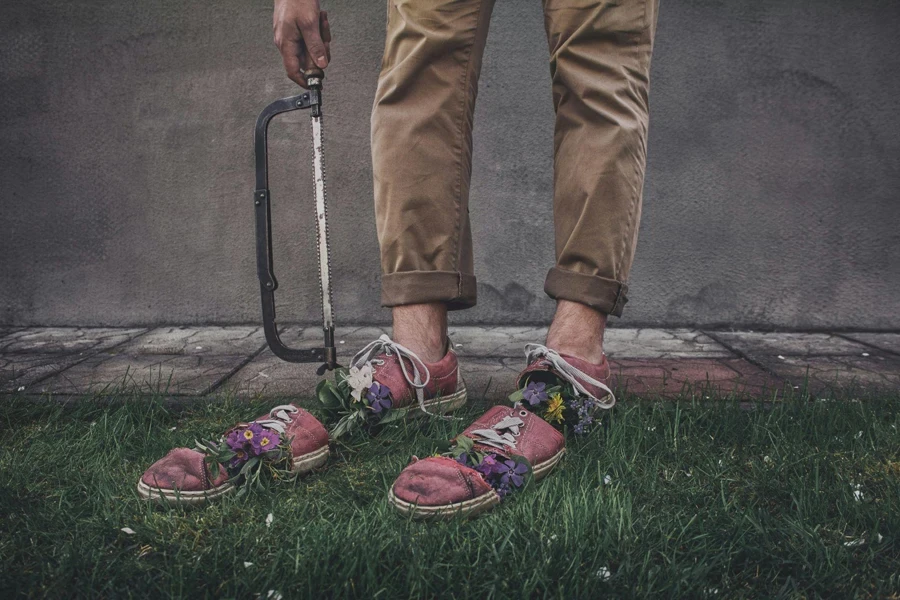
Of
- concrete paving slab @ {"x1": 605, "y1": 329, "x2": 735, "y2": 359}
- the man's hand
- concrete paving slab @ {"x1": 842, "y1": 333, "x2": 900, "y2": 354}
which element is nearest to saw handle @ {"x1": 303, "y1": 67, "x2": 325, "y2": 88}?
the man's hand

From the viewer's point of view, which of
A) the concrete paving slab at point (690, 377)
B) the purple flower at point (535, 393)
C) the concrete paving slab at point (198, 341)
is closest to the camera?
the purple flower at point (535, 393)

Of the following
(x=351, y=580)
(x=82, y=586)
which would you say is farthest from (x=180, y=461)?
(x=351, y=580)

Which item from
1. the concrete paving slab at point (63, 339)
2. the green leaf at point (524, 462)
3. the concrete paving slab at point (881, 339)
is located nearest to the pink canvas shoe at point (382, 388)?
the green leaf at point (524, 462)

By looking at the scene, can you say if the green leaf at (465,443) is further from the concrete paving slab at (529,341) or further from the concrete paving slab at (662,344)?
the concrete paving slab at (662,344)

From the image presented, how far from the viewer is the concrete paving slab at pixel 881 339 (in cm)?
248

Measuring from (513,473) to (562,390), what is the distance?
10.9 inches

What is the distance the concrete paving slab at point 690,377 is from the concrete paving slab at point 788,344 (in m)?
0.25

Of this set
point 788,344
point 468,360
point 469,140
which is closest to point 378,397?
point 469,140

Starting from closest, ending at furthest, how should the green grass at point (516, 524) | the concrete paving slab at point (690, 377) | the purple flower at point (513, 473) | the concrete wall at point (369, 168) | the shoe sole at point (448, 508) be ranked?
the green grass at point (516, 524) → the shoe sole at point (448, 508) → the purple flower at point (513, 473) → the concrete paving slab at point (690, 377) → the concrete wall at point (369, 168)

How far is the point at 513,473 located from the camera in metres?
1.15

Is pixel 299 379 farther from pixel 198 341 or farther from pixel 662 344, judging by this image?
pixel 662 344

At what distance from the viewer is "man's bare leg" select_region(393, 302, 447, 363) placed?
1.46 m

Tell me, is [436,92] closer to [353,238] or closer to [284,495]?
[284,495]

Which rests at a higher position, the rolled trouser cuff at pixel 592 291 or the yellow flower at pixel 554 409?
the rolled trouser cuff at pixel 592 291
